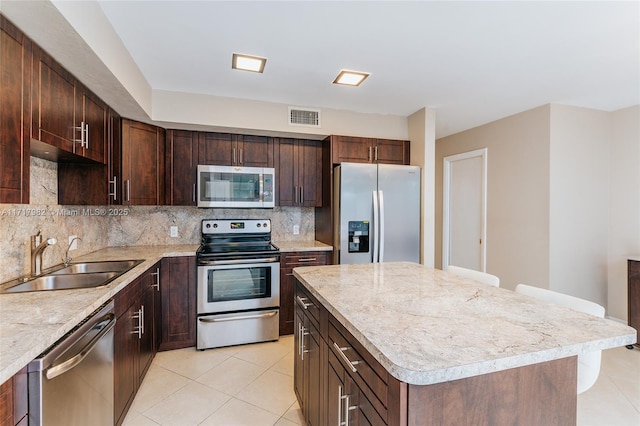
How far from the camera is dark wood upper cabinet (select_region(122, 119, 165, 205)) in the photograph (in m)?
2.79

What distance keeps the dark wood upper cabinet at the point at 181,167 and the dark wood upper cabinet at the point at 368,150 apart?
1489 millimetres

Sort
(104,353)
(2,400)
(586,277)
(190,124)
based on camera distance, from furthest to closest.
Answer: (586,277)
(190,124)
(104,353)
(2,400)

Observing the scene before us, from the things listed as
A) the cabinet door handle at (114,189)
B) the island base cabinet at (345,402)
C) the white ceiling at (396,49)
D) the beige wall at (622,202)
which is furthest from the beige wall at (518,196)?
the cabinet door handle at (114,189)

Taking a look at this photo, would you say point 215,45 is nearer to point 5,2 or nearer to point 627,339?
point 5,2

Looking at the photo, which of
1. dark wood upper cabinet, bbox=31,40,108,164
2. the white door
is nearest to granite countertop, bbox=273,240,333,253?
dark wood upper cabinet, bbox=31,40,108,164

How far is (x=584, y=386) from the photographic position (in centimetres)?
131

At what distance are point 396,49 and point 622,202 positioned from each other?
3.27 m

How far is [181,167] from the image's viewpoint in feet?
10.5

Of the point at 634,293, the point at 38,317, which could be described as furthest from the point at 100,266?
the point at 634,293

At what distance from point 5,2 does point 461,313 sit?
2.25m

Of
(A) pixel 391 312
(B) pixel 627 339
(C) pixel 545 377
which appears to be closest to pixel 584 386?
(B) pixel 627 339

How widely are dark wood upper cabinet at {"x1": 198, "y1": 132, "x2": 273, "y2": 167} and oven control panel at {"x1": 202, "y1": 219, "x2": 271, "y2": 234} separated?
2.06 ft

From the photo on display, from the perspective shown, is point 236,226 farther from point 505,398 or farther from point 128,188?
point 505,398

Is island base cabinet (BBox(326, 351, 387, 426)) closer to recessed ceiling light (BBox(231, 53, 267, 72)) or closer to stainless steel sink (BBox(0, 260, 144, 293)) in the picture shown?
stainless steel sink (BBox(0, 260, 144, 293))
